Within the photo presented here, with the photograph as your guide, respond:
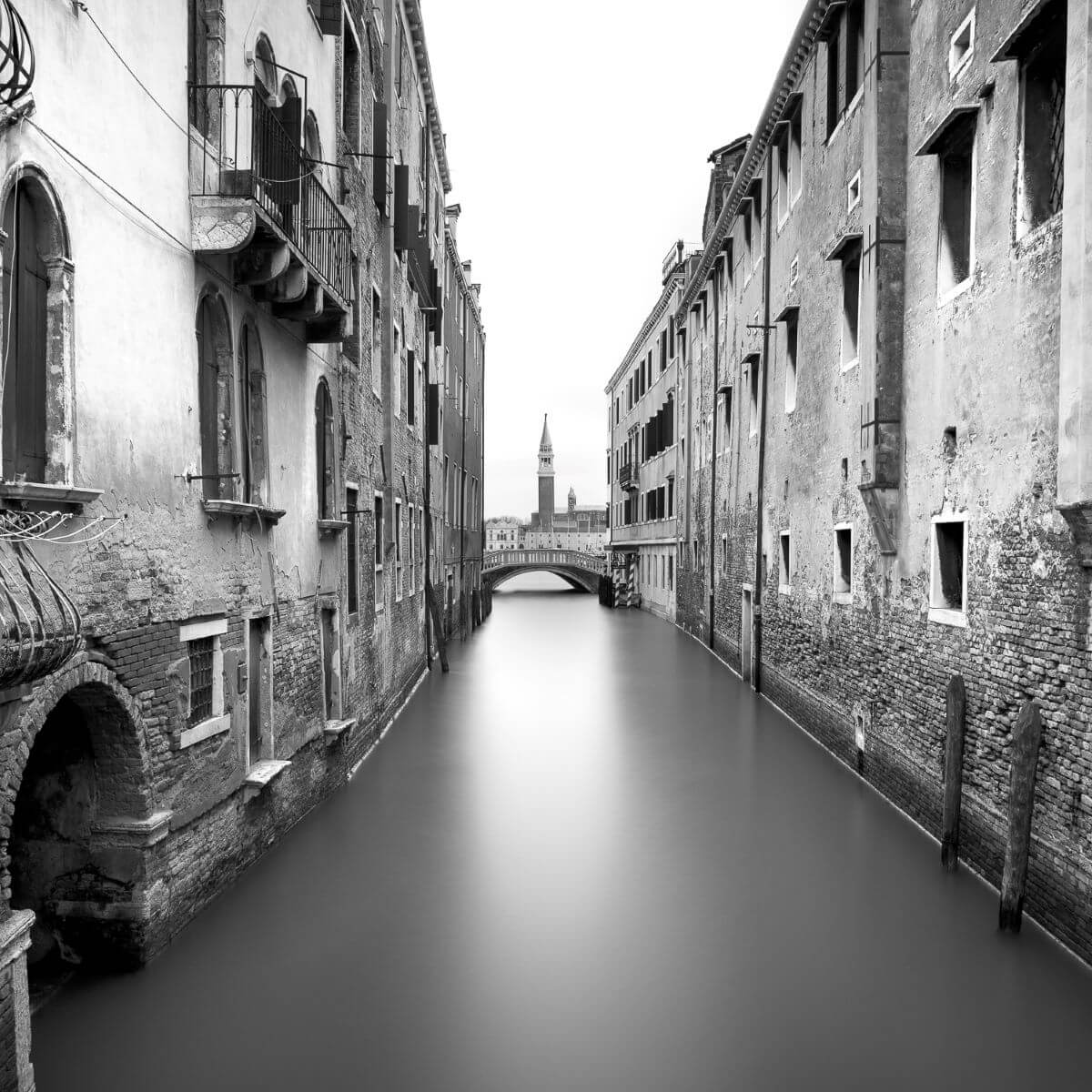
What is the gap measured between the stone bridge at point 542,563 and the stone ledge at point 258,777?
3460cm

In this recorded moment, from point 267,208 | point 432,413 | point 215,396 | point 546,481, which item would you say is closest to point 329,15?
point 267,208

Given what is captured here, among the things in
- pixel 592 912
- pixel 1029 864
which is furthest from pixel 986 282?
pixel 592 912

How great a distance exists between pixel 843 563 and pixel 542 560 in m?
33.6

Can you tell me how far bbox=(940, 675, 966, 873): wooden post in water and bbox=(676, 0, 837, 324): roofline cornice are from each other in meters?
8.12

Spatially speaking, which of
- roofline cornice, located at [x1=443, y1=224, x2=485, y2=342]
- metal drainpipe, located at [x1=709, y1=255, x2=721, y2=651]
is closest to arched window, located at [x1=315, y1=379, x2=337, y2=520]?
roofline cornice, located at [x1=443, y1=224, x2=485, y2=342]

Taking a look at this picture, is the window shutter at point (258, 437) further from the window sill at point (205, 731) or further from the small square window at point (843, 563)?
the small square window at point (843, 563)

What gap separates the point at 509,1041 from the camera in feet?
16.5

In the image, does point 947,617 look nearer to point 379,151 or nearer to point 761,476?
point 761,476

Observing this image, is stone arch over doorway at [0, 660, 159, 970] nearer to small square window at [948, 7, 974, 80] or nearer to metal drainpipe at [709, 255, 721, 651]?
small square window at [948, 7, 974, 80]

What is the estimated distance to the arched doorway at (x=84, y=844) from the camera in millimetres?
5211

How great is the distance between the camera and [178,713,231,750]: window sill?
5.77 metres

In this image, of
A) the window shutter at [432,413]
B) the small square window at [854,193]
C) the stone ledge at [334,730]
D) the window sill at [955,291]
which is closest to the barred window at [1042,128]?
the window sill at [955,291]

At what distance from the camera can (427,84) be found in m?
15.9

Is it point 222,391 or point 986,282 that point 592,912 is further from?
point 986,282
